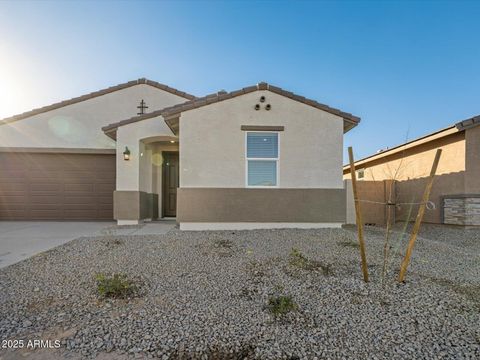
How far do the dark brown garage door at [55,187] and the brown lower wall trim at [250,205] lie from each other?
15.1 feet

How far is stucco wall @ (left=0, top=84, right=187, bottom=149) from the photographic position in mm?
9766

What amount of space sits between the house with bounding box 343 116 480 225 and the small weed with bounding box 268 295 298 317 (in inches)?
226

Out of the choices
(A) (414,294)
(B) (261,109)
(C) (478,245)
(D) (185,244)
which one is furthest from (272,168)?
(C) (478,245)

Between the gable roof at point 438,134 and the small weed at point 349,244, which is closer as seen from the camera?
the small weed at point 349,244

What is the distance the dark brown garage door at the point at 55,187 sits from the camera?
9.37 m

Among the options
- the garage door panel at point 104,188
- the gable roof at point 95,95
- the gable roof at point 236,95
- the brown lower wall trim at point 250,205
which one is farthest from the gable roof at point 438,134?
the garage door panel at point 104,188

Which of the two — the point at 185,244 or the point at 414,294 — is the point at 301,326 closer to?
the point at 414,294

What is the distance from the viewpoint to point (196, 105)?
689cm

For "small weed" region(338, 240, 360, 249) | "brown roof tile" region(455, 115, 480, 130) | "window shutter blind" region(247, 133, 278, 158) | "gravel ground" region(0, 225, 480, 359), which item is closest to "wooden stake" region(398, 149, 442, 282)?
"gravel ground" region(0, 225, 480, 359)

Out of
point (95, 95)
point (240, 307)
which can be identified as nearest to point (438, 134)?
point (240, 307)

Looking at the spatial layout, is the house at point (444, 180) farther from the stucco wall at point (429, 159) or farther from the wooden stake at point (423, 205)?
the wooden stake at point (423, 205)

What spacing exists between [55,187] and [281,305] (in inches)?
409

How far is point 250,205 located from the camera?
6.94 meters

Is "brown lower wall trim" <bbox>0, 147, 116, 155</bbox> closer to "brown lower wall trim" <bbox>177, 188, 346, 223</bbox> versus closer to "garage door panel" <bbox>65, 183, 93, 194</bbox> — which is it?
"garage door panel" <bbox>65, 183, 93, 194</bbox>
